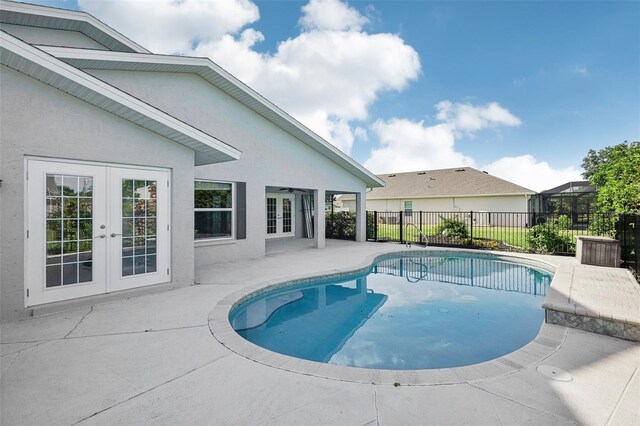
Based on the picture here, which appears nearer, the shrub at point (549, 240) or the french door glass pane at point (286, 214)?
the shrub at point (549, 240)

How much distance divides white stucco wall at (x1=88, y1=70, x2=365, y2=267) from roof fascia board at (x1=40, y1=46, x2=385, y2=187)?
0.29m

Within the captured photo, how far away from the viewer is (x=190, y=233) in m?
7.10

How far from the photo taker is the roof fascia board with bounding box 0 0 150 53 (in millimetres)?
8086

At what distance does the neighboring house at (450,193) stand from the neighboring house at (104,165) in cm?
1764

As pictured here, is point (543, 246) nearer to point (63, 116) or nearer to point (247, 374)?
point (247, 374)

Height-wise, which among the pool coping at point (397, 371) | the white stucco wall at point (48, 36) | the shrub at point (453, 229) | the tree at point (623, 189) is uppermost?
the white stucco wall at point (48, 36)

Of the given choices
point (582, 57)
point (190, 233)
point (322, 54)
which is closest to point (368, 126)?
point (322, 54)

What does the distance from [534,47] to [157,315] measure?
56.7ft

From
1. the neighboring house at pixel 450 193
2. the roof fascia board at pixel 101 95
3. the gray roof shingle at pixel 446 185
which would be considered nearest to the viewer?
the roof fascia board at pixel 101 95

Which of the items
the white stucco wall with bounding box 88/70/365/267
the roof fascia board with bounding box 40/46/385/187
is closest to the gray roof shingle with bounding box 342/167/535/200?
the roof fascia board with bounding box 40/46/385/187

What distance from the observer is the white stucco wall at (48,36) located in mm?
8727

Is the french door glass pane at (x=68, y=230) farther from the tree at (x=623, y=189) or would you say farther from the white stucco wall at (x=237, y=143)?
the tree at (x=623, y=189)

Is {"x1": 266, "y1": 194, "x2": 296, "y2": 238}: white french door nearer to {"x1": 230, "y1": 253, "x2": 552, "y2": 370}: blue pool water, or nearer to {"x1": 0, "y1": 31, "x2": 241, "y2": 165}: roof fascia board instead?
{"x1": 230, "y1": 253, "x2": 552, "y2": 370}: blue pool water

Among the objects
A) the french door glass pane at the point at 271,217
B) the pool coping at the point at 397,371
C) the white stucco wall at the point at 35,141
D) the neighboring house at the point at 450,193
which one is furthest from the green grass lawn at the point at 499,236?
the white stucco wall at the point at 35,141
